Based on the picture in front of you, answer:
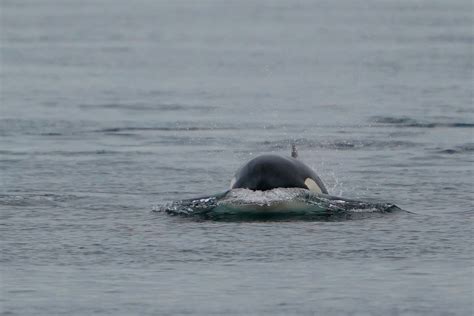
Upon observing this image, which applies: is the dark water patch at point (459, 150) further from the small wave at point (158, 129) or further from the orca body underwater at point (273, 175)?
the orca body underwater at point (273, 175)

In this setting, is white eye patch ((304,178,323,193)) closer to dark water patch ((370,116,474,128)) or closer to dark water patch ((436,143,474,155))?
dark water patch ((436,143,474,155))

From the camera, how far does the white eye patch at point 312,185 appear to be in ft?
55.6

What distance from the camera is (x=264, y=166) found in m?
16.8

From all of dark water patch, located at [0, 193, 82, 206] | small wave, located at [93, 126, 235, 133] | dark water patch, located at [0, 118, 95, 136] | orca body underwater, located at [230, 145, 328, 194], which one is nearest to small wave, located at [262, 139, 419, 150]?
small wave, located at [93, 126, 235, 133]

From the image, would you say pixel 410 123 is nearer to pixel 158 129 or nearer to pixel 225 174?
pixel 158 129

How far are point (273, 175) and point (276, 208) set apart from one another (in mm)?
389

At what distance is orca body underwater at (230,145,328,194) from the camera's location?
654 inches

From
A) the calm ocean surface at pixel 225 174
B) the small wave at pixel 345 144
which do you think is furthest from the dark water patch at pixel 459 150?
the small wave at pixel 345 144

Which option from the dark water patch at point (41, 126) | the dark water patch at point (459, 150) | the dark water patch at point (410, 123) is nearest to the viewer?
the dark water patch at point (459, 150)

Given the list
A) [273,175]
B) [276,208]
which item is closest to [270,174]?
[273,175]

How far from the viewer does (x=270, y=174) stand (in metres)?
16.7

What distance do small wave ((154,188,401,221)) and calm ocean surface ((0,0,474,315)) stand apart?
0.32 m

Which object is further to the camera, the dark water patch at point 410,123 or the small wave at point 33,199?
the dark water patch at point 410,123

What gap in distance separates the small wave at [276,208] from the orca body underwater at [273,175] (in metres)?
0.08
